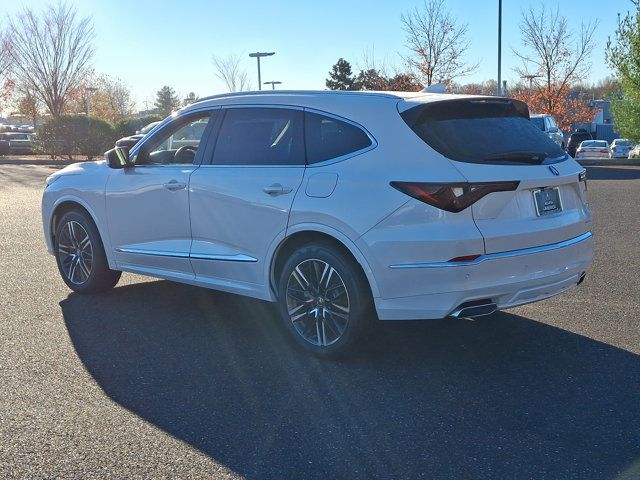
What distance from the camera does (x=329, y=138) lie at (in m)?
5.17

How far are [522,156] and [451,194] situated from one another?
0.67 m

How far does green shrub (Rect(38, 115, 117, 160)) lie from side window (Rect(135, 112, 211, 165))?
2837 cm

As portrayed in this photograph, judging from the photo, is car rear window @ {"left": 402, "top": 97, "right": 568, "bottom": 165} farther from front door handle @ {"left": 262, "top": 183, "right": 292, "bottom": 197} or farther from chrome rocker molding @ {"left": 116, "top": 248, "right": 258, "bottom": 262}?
chrome rocker molding @ {"left": 116, "top": 248, "right": 258, "bottom": 262}

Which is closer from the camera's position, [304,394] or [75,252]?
[304,394]

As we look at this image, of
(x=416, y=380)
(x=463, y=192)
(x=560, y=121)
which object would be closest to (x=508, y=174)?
(x=463, y=192)

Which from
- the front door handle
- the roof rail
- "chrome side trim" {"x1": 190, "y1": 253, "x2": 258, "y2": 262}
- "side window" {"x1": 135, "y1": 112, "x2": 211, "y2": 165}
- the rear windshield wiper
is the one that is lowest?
"chrome side trim" {"x1": 190, "y1": 253, "x2": 258, "y2": 262}

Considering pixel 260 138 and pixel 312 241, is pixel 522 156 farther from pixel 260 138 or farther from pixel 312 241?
pixel 260 138

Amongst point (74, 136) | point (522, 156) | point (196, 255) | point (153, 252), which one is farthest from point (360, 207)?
point (74, 136)

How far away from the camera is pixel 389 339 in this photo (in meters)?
5.58

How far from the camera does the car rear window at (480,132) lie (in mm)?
4695

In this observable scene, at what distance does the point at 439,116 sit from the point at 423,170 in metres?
0.52

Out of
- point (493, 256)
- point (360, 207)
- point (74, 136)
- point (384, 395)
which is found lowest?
point (384, 395)

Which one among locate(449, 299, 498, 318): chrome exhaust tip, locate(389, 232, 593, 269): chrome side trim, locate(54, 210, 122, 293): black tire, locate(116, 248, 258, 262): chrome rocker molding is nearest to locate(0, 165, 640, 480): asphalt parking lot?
locate(54, 210, 122, 293): black tire

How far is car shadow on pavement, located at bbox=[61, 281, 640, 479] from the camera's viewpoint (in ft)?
11.9
